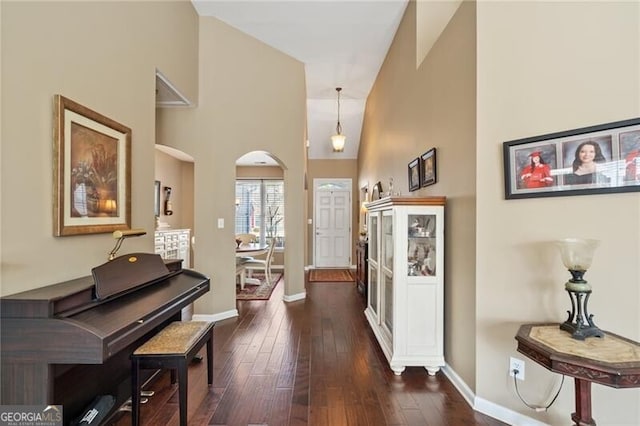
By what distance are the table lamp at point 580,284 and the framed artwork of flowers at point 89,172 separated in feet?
9.37

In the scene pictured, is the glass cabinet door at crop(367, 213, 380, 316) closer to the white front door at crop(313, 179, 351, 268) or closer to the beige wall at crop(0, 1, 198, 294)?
the beige wall at crop(0, 1, 198, 294)

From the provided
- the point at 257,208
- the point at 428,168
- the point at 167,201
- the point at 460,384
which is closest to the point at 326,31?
the point at 428,168

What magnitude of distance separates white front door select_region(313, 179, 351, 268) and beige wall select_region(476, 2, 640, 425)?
6.08 metres

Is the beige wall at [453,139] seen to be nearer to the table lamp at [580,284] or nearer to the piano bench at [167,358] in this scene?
the table lamp at [580,284]

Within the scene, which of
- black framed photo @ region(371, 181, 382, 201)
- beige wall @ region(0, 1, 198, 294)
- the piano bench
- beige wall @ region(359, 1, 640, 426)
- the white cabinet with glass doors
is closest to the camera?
beige wall @ region(0, 1, 198, 294)

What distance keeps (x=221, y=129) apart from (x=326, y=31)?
1944 millimetres

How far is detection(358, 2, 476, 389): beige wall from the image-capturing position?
2.26 meters

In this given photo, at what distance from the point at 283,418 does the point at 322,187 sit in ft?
21.5

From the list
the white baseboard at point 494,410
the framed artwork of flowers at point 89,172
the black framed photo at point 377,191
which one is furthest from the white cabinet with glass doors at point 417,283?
the black framed photo at point 377,191

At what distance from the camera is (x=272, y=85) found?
4.74 metres

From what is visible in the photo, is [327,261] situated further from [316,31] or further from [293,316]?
[316,31]

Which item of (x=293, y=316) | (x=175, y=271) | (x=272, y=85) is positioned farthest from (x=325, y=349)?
(x=272, y=85)

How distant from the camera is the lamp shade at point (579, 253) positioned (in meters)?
1.67

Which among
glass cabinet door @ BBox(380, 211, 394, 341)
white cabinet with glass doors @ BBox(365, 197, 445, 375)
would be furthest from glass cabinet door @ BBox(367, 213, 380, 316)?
white cabinet with glass doors @ BBox(365, 197, 445, 375)
